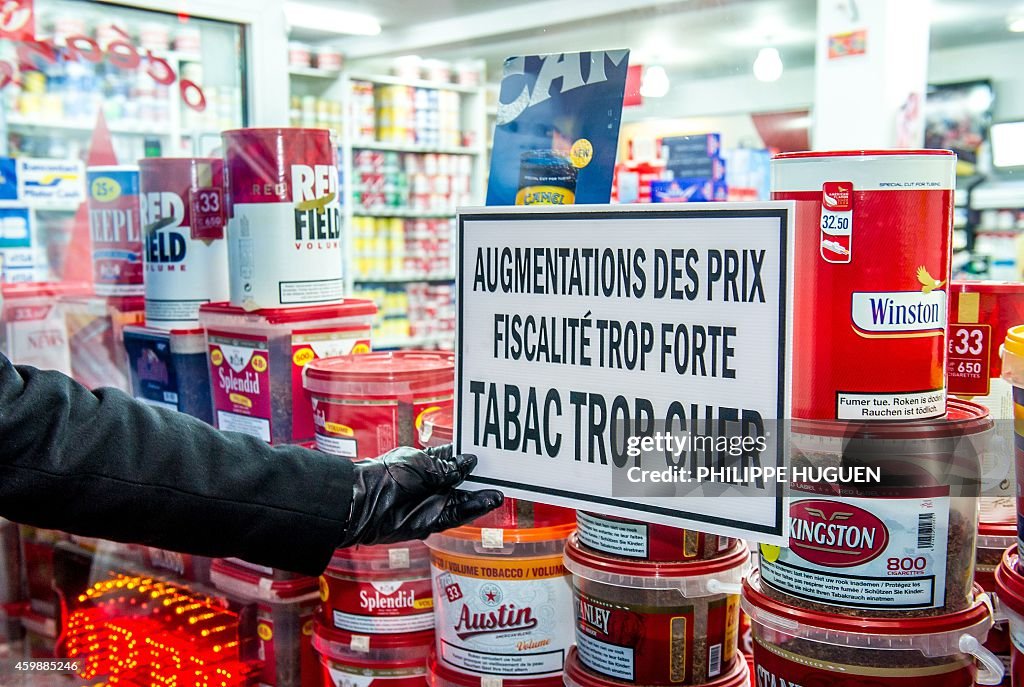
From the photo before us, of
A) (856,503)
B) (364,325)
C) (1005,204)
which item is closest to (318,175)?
(364,325)

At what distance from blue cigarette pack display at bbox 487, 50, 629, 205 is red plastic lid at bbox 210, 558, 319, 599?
0.87 metres

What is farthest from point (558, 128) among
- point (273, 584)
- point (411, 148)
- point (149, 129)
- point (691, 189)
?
point (411, 148)

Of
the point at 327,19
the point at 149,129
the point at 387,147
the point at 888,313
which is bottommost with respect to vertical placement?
the point at 888,313

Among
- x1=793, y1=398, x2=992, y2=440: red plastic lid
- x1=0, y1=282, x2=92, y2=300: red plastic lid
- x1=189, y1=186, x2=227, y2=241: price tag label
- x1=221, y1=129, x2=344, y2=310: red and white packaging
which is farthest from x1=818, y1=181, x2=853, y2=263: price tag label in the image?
x1=0, y1=282, x2=92, y2=300: red plastic lid

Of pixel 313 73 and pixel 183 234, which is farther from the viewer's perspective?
pixel 313 73

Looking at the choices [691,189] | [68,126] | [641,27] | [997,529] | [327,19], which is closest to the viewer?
[997,529]

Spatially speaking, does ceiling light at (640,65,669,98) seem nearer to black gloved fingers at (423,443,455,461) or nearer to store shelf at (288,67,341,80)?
store shelf at (288,67,341,80)

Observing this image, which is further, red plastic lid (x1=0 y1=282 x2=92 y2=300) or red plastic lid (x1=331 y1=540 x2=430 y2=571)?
red plastic lid (x1=0 y1=282 x2=92 y2=300)

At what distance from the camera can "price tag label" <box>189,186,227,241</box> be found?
2008 mm

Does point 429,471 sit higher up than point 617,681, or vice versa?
point 429,471

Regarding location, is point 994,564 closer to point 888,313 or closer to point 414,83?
point 888,313

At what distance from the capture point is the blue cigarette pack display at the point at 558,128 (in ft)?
4.03

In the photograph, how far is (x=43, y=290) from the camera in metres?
2.52

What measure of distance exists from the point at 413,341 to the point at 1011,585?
6321 millimetres
